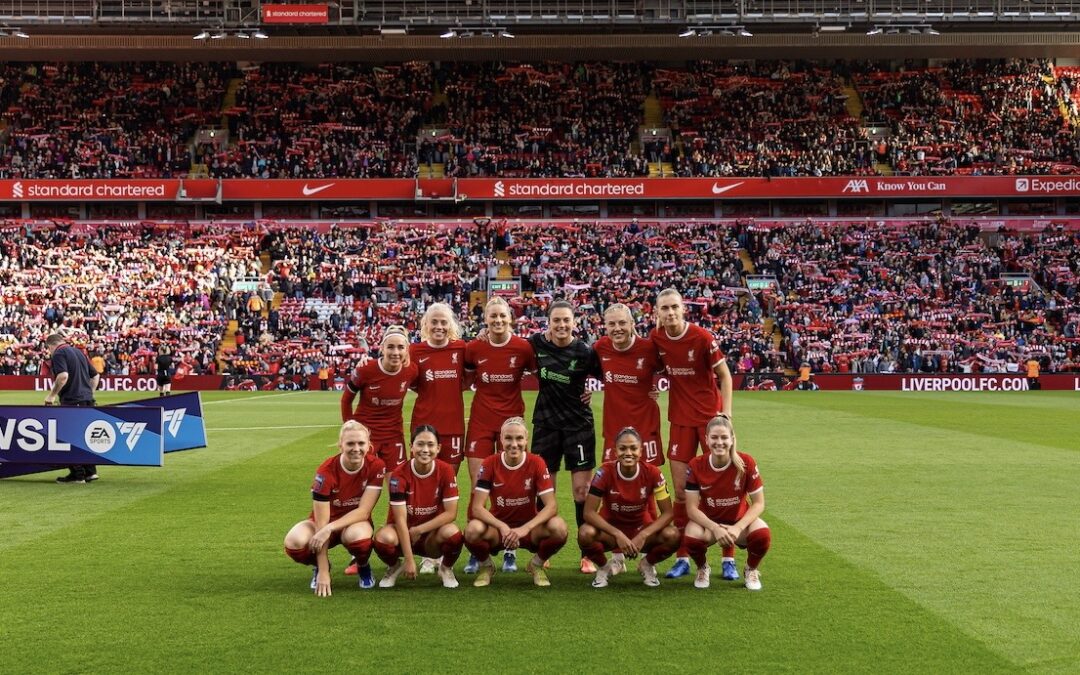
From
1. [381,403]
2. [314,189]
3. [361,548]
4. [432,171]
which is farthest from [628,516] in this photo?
[432,171]

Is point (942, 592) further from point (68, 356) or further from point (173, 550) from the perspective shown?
point (68, 356)

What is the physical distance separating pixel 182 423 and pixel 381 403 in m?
7.55

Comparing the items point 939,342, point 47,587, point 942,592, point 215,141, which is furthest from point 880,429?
point 215,141

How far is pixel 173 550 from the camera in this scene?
9.33 meters

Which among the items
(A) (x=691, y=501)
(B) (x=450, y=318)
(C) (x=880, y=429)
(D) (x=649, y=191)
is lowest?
(C) (x=880, y=429)

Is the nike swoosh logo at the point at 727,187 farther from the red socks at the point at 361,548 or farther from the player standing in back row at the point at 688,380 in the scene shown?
the red socks at the point at 361,548

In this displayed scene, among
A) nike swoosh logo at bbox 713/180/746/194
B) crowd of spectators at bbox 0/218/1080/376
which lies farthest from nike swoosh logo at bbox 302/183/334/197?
nike swoosh logo at bbox 713/180/746/194

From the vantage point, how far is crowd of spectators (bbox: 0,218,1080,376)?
40.2m

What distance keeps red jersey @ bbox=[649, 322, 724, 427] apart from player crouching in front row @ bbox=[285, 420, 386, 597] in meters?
2.57

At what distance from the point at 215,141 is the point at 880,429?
40304 mm

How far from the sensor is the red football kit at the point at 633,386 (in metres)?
8.95

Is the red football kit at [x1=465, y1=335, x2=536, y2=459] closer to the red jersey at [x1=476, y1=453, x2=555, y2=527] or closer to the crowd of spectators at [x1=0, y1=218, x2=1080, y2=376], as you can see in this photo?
the red jersey at [x1=476, y1=453, x2=555, y2=527]

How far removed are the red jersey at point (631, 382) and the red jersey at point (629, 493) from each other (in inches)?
29.3

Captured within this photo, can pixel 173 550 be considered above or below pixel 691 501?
below
